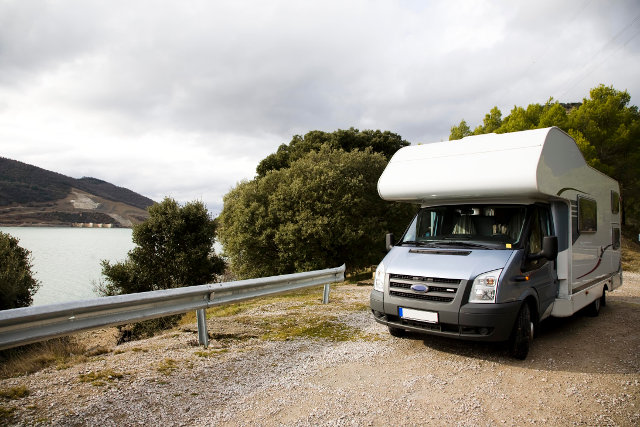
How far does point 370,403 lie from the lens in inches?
148

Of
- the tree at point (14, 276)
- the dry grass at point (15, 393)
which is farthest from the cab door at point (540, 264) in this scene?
the tree at point (14, 276)

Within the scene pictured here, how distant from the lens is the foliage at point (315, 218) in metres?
21.5

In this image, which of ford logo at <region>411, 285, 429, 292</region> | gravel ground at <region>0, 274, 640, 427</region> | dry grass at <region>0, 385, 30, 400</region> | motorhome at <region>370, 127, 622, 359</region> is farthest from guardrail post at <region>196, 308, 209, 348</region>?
ford logo at <region>411, 285, 429, 292</region>

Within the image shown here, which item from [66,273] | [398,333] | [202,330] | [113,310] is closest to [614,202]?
[398,333]

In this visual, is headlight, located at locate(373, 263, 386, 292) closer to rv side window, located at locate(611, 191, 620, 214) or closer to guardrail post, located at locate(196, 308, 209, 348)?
guardrail post, located at locate(196, 308, 209, 348)

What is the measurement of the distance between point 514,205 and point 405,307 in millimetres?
2260

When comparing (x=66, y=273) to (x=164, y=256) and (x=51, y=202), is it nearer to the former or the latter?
(x=164, y=256)

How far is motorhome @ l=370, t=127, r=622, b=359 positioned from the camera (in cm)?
479

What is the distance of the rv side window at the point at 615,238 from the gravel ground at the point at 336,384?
10.4ft

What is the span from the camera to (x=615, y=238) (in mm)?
8914

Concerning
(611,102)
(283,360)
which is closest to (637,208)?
(611,102)

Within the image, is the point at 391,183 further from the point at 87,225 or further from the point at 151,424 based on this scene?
the point at 87,225

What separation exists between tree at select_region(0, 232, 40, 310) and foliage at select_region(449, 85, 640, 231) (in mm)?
30239

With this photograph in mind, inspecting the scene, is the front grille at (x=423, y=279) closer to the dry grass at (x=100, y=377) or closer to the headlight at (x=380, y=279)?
the headlight at (x=380, y=279)
